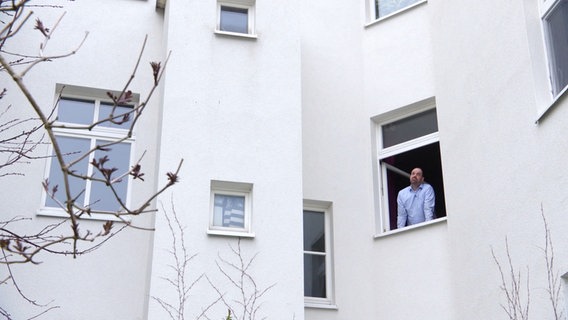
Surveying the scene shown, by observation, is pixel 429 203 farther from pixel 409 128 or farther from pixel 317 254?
pixel 317 254

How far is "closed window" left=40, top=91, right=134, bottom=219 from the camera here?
9000 mm

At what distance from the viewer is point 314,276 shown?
9.32 metres

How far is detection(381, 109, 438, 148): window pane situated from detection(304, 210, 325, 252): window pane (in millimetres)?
1185

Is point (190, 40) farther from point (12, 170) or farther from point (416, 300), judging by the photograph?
point (416, 300)

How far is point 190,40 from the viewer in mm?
9008

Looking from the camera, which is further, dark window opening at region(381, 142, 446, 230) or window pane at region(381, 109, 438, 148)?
window pane at region(381, 109, 438, 148)

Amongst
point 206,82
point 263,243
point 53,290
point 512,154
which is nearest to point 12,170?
point 53,290

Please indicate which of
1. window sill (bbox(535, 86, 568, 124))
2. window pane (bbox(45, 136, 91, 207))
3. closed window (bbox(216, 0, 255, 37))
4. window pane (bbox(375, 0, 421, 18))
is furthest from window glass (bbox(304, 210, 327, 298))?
window sill (bbox(535, 86, 568, 124))

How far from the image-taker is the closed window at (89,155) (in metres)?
9.00

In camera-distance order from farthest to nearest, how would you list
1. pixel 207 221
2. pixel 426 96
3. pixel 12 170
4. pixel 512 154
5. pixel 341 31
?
1. pixel 341 31
2. pixel 426 96
3. pixel 12 170
4. pixel 207 221
5. pixel 512 154

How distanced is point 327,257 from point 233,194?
1518 millimetres

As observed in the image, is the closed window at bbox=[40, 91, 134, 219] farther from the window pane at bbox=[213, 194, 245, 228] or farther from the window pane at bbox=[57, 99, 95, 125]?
the window pane at bbox=[213, 194, 245, 228]

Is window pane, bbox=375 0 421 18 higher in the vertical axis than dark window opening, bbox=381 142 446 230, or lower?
higher

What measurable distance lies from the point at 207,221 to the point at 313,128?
2.23 metres
